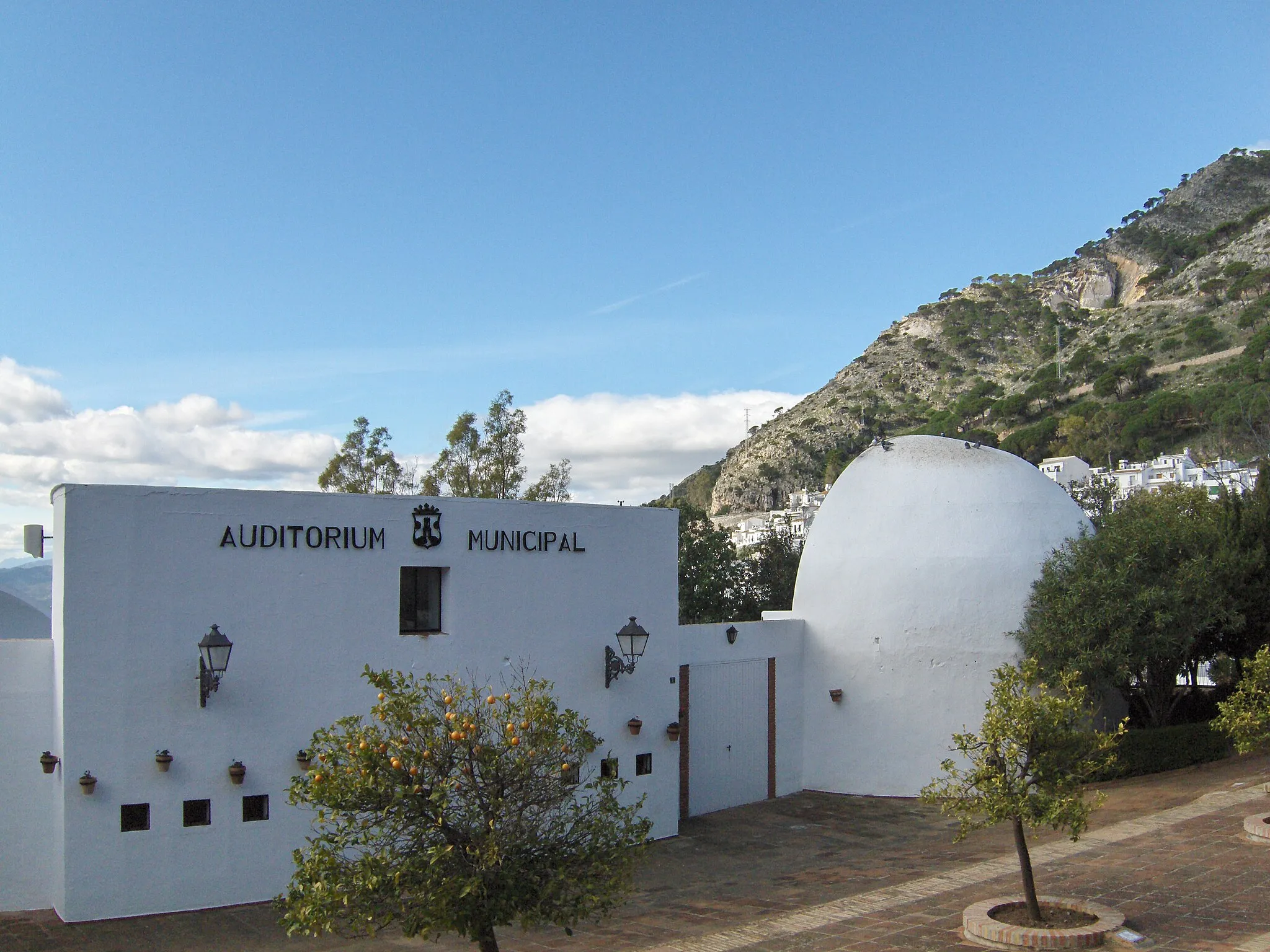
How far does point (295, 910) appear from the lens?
585 cm

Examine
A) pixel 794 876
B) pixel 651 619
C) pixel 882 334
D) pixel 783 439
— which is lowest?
pixel 794 876

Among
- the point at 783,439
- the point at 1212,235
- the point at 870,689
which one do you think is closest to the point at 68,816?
the point at 870,689

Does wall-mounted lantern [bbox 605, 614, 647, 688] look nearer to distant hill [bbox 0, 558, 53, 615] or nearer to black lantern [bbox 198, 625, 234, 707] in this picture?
black lantern [bbox 198, 625, 234, 707]

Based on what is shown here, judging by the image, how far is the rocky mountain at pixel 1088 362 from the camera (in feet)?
199

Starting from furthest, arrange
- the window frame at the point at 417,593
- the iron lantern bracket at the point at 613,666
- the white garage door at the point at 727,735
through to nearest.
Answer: the white garage door at the point at 727,735
the iron lantern bracket at the point at 613,666
the window frame at the point at 417,593

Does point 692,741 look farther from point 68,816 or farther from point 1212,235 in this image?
point 1212,235

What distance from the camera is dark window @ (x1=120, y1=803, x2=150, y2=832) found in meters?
10.4

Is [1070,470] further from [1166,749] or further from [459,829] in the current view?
[459,829]

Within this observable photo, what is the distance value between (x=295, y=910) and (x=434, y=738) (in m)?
1.18

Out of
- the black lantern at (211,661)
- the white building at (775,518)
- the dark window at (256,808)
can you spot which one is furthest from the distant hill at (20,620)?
the white building at (775,518)

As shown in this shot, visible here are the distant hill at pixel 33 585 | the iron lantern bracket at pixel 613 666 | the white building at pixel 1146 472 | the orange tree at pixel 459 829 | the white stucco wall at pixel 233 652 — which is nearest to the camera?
the orange tree at pixel 459 829

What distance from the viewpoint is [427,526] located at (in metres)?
12.3

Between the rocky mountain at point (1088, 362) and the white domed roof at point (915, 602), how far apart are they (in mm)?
20432

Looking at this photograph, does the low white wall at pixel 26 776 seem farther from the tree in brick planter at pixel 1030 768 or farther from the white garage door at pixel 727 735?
the tree in brick planter at pixel 1030 768
